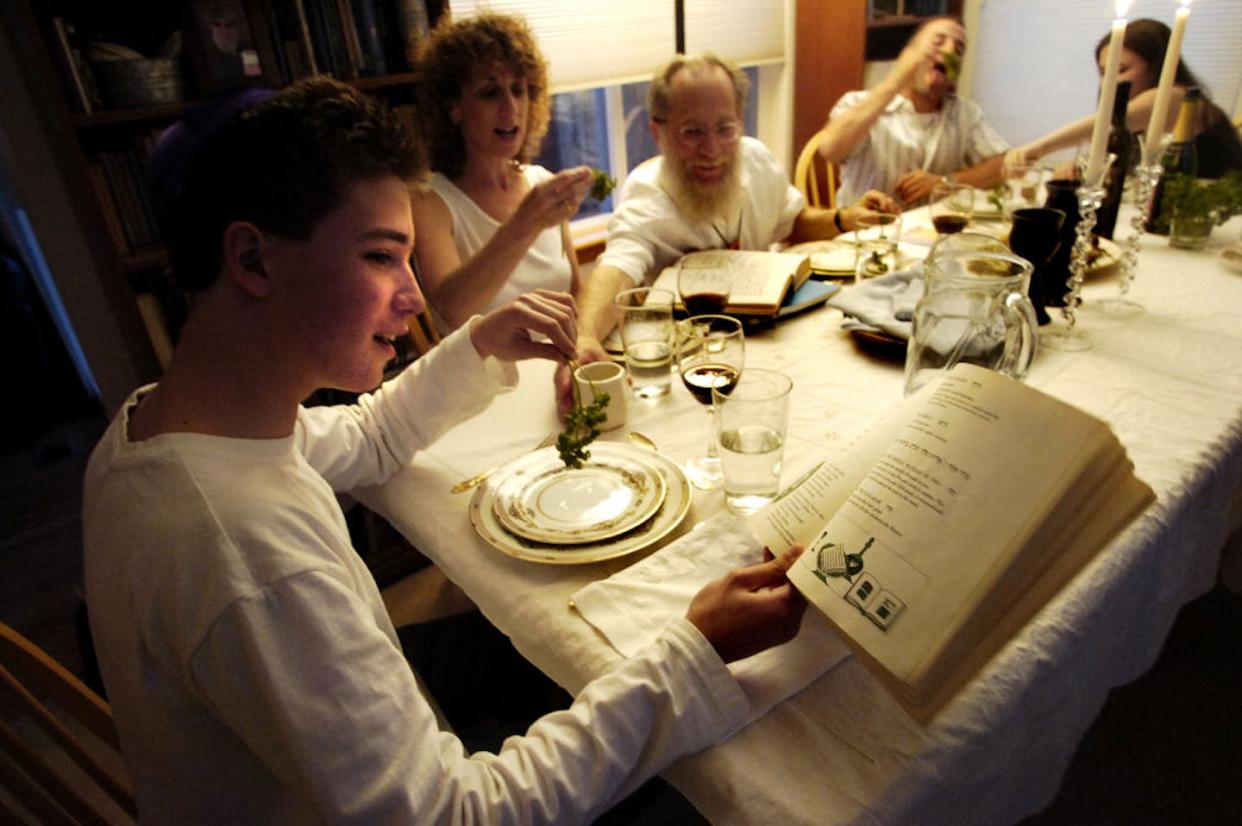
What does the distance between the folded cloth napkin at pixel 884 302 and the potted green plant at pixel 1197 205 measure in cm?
71

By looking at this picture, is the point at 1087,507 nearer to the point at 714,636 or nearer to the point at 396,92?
the point at 714,636

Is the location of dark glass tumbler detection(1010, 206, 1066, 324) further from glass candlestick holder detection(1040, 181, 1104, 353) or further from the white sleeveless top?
the white sleeveless top

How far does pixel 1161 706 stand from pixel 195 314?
1.91 metres

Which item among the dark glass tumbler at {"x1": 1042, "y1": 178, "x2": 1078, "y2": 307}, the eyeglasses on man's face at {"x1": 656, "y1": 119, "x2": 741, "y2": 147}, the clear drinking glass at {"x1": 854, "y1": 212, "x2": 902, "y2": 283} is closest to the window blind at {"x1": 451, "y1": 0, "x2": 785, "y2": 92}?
the eyeglasses on man's face at {"x1": 656, "y1": 119, "x2": 741, "y2": 147}

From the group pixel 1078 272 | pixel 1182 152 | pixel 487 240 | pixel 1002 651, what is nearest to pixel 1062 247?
pixel 1078 272

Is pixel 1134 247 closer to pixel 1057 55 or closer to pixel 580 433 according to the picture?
pixel 580 433

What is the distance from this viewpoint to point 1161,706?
5.03ft

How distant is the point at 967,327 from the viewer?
1030 millimetres

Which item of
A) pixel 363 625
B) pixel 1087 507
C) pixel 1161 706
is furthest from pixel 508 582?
pixel 1161 706

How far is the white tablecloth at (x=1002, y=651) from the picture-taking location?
56 cm

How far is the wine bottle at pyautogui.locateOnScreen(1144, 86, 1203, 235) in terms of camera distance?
171 cm

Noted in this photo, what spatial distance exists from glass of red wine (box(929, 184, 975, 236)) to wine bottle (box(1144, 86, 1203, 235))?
15.5 inches

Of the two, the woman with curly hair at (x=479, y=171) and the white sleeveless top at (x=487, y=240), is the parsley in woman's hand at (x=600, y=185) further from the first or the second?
the white sleeveless top at (x=487, y=240)

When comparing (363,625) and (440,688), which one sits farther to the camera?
(440,688)
